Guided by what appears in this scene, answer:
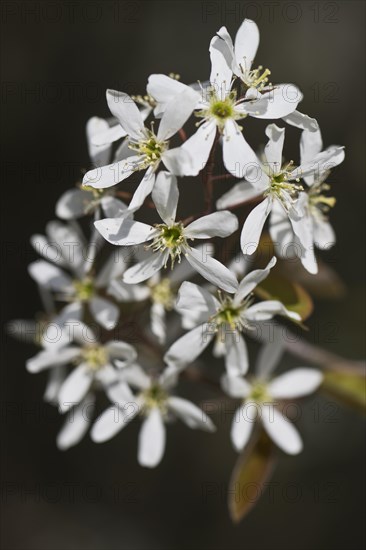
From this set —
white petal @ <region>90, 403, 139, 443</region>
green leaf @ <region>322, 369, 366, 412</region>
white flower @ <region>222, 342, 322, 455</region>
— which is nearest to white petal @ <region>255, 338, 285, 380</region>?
white flower @ <region>222, 342, 322, 455</region>

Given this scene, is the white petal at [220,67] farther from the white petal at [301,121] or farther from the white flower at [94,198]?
the white flower at [94,198]

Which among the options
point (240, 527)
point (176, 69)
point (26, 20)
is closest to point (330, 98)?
point (176, 69)

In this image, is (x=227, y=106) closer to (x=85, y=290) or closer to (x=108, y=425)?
(x=85, y=290)

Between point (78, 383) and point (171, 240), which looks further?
point (78, 383)

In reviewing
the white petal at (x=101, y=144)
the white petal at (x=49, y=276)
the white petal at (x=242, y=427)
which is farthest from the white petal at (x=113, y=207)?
the white petal at (x=242, y=427)

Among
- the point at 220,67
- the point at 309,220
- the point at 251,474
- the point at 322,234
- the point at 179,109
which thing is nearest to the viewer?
the point at 179,109

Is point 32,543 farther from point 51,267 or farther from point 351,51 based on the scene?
point 351,51

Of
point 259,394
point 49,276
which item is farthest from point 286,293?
point 49,276
